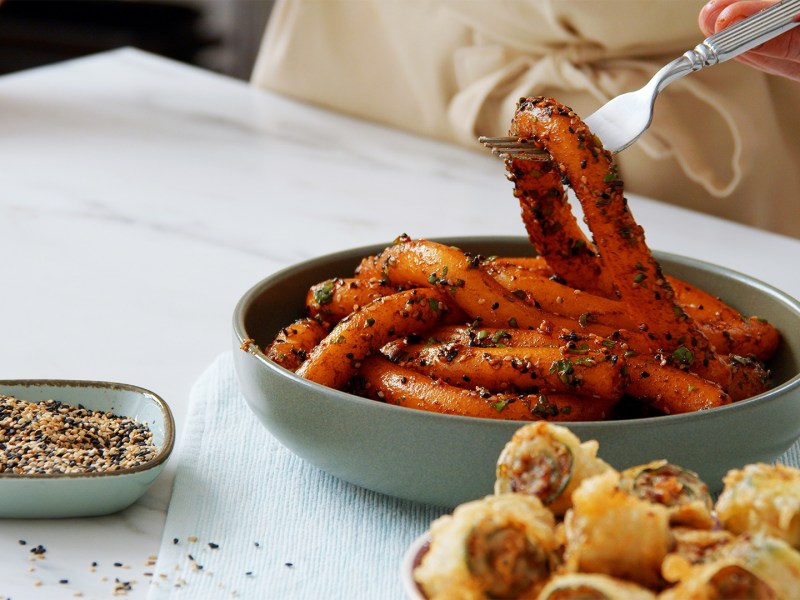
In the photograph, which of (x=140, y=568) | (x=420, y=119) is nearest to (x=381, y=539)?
(x=140, y=568)

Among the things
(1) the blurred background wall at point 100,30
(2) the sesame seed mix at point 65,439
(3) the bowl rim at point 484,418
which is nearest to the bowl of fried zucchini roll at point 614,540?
(3) the bowl rim at point 484,418

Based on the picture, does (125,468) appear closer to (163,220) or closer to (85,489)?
(85,489)

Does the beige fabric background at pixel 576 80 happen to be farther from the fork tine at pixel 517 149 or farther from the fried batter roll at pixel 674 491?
the fried batter roll at pixel 674 491

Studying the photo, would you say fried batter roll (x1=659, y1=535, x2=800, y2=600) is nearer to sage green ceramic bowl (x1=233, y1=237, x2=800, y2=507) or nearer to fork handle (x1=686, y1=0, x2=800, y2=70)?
sage green ceramic bowl (x1=233, y1=237, x2=800, y2=507)

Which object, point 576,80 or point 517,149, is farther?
point 576,80

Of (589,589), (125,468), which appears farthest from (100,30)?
(589,589)

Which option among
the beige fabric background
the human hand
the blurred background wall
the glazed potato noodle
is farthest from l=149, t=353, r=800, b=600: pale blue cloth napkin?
the blurred background wall
